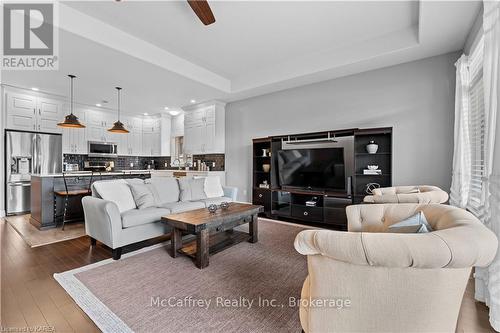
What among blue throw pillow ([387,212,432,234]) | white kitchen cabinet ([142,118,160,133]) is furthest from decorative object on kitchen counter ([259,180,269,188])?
white kitchen cabinet ([142,118,160,133])

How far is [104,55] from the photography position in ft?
11.3

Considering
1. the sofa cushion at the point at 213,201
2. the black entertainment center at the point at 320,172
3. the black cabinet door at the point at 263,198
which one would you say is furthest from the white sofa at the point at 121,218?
the black entertainment center at the point at 320,172

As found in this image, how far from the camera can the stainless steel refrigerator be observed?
4.98 meters

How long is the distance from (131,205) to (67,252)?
3.04ft

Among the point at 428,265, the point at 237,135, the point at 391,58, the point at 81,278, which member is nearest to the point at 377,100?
the point at 391,58

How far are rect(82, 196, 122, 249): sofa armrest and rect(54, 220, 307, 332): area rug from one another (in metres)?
0.29

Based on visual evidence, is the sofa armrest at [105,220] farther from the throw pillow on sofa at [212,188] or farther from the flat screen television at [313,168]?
the flat screen television at [313,168]

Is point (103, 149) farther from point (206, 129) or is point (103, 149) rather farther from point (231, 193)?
point (231, 193)

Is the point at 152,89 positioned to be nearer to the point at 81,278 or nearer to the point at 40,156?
the point at 40,156

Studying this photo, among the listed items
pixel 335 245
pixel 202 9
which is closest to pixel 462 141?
pixel 335 245

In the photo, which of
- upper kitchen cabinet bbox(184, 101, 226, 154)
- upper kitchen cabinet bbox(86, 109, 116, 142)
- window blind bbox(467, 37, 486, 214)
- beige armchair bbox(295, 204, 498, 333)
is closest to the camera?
beige armchair bbox(295, 204, 498, 333)

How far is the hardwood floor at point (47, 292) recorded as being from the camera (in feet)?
5.60

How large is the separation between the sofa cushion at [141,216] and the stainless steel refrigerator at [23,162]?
3943 millimetres

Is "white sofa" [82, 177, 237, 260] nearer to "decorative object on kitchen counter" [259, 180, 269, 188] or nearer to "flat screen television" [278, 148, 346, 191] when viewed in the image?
"decorative object on kitchen counter" [259, 180, 269, 188]
